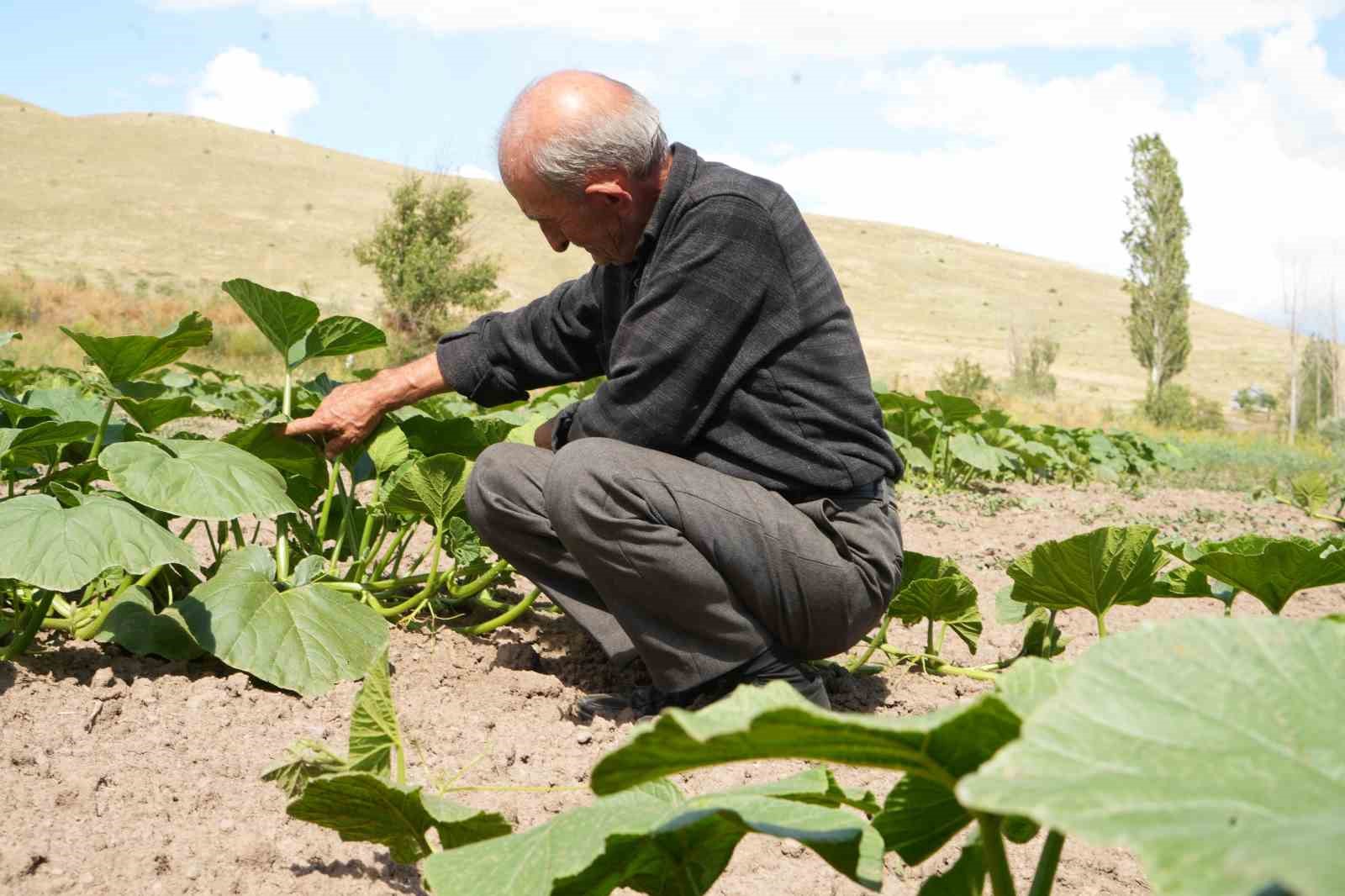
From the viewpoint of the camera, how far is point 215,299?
20703 millimetres

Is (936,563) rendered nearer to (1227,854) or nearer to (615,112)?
(615,112)

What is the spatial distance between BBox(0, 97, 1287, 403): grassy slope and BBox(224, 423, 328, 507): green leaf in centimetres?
2477

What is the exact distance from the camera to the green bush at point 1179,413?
71.2ft

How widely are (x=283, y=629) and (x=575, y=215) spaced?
1.02 meters

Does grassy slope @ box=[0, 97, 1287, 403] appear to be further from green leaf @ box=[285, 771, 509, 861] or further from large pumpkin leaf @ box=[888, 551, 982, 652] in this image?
green leaf @ box=[285, 771, 509, 861]

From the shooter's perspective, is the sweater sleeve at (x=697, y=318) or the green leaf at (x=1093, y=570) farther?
the sweater sleeve at (x=697, y=318)

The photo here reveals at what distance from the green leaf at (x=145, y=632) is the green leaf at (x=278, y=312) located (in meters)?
0.61

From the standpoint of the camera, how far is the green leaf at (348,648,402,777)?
4.15 feet

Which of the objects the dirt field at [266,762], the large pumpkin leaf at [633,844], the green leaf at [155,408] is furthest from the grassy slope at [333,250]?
the large pumpkin leaf at [633,844]

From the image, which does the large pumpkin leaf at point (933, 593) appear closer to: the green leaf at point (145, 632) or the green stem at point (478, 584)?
the green stem at point (478, 584)

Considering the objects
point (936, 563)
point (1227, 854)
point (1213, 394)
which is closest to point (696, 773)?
point (936, 563)

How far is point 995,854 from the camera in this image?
84cm

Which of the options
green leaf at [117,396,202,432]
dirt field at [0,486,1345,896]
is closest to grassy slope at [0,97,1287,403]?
dirt field at [0,486,1345,896]

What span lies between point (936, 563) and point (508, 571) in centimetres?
125
